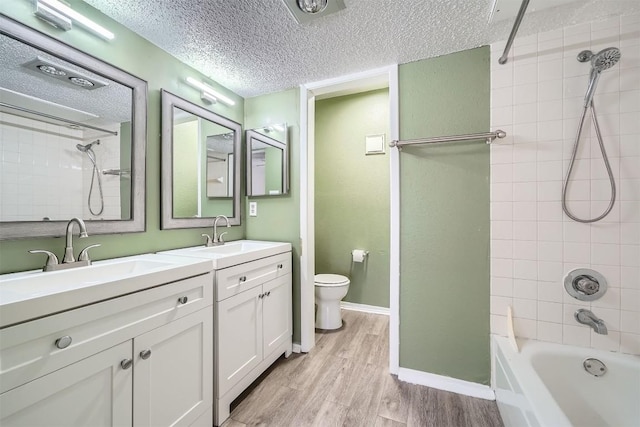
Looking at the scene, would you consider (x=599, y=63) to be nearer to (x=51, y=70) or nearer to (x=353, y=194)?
(x=353, y=194)

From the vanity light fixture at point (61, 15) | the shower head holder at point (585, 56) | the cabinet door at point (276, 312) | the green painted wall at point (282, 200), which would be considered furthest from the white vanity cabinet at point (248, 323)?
the shower head holder at point (585, 56)

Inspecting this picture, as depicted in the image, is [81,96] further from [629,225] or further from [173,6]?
[629,225]

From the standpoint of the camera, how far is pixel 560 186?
142cm

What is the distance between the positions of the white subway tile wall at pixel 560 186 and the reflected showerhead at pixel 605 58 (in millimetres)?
169

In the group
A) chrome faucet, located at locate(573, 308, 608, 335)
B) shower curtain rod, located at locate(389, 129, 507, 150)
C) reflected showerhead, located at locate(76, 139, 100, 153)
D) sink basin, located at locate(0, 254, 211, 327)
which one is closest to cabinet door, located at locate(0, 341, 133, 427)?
sink basin, located at locate(0, 254, 211, 327)

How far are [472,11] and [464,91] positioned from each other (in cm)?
43

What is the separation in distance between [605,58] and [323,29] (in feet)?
4.48

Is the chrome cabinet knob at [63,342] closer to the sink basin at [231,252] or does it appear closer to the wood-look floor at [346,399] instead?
the sink basin at [231,252]

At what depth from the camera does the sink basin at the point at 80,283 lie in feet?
2.33

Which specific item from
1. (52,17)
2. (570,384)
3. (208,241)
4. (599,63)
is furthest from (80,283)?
(599,63)

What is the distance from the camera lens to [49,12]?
1105mm

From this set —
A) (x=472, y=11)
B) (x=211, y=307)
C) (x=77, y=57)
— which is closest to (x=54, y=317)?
(x=211, y=307)

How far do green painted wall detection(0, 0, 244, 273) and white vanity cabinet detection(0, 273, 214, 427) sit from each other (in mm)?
524

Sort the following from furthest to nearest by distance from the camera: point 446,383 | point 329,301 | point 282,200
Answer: point 329,301 → point 282,200 → point 446,383
